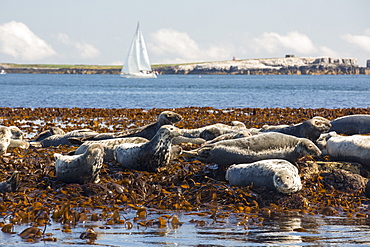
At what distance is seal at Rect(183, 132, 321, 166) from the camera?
7.66 m

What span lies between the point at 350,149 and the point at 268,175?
181 cm

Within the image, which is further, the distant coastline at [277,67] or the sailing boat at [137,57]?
the distant coastline at [277,67]

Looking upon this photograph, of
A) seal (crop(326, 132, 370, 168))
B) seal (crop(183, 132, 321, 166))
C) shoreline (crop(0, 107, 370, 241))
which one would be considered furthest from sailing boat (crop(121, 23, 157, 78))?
seal (crop(183, 132, 321, 166))

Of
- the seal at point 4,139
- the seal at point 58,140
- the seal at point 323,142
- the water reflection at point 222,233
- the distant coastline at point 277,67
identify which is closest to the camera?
the water reflection at point 222,233

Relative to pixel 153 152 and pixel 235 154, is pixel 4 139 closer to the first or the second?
pixel 153 152

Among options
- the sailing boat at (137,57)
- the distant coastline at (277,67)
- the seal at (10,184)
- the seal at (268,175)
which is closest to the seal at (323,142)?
the seal at (268,175)

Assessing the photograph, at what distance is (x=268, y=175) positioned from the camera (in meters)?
6.94

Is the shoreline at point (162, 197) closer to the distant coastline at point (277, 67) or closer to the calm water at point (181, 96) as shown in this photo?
the calm water at point (181, 96)

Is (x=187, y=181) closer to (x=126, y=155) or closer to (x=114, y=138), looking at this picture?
(x=126, y=155)

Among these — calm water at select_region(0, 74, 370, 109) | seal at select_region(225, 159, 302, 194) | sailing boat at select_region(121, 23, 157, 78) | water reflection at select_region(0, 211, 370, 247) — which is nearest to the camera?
water reflection at select_region(0, 211, 370, 247)

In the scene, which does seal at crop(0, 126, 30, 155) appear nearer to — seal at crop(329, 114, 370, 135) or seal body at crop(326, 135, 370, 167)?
seal body at crop(326, 135, 370, 167)

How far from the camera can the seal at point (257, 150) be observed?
7.66 metres

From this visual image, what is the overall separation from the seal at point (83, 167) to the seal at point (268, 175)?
183 centimetres

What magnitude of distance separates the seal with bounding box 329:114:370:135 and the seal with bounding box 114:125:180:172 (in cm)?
478
